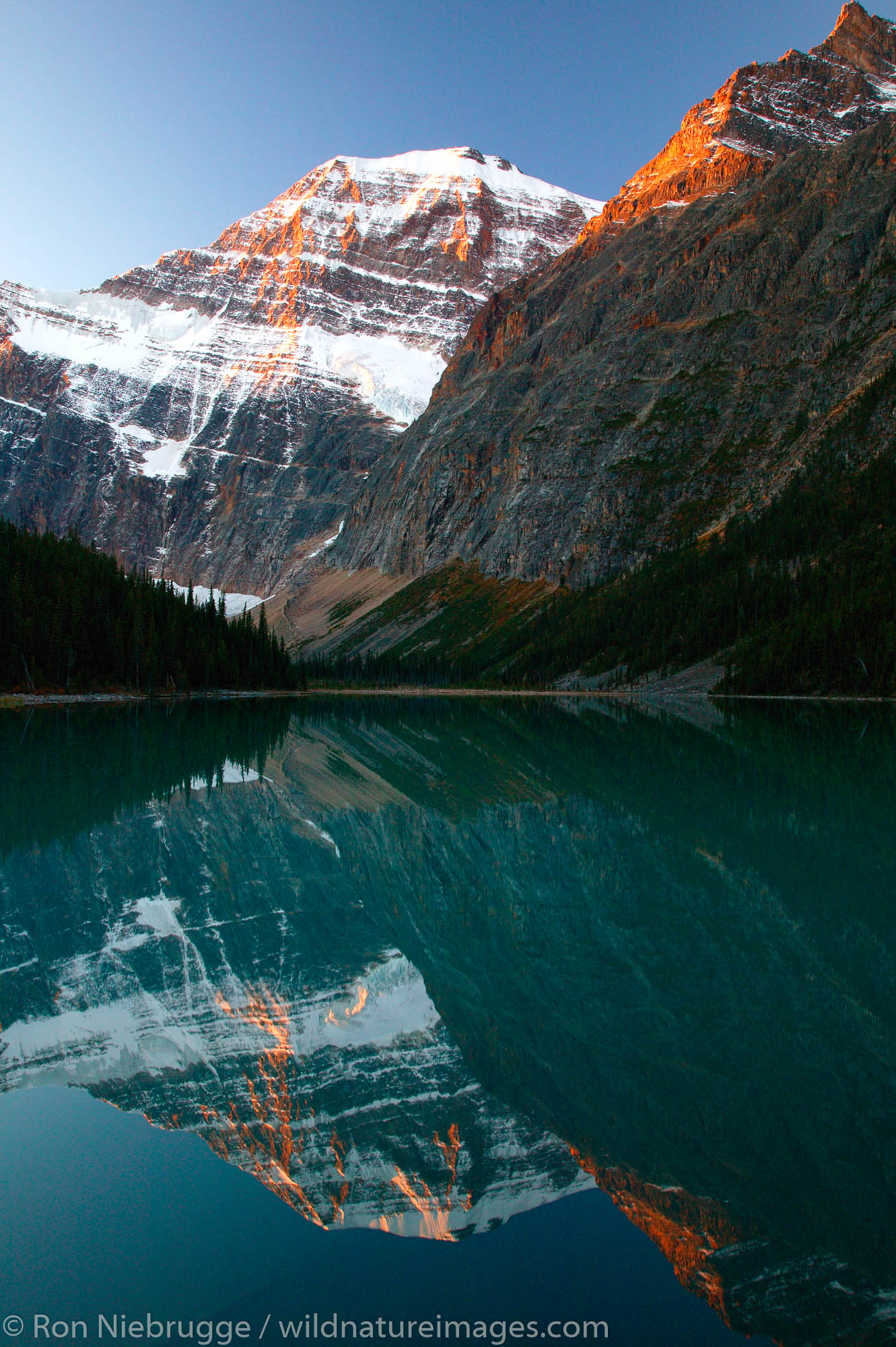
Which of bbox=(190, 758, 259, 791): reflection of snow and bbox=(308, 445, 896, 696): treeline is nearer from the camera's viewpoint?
bbox=(190, 758, 259, 791): reflection of snow

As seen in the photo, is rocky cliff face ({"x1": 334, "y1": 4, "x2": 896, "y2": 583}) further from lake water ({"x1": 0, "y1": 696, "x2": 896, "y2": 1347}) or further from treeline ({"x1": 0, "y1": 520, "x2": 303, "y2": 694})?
lake water ({"x1": 0, "y1": 696, "x2": 896, "y2": 1347})

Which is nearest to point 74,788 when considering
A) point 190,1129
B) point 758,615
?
point 190,1129

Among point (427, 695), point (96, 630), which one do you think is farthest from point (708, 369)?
point (96, 630)

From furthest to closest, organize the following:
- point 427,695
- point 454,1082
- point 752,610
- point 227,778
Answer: point 427,695, point 752,610, point 227,778, point 454,1082

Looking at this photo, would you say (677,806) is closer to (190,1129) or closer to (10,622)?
(190,1129)

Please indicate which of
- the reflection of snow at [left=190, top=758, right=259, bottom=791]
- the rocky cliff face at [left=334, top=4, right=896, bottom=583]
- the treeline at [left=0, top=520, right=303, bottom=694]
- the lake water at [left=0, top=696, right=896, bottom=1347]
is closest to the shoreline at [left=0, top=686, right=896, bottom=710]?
the treeline at [left=0, top=520, right=303, bottom=694]

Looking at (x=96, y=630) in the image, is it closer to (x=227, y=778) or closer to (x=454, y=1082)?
(x=227, y=778)

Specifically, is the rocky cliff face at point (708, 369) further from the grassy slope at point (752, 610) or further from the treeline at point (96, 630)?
the treeline at point (96, 630)
